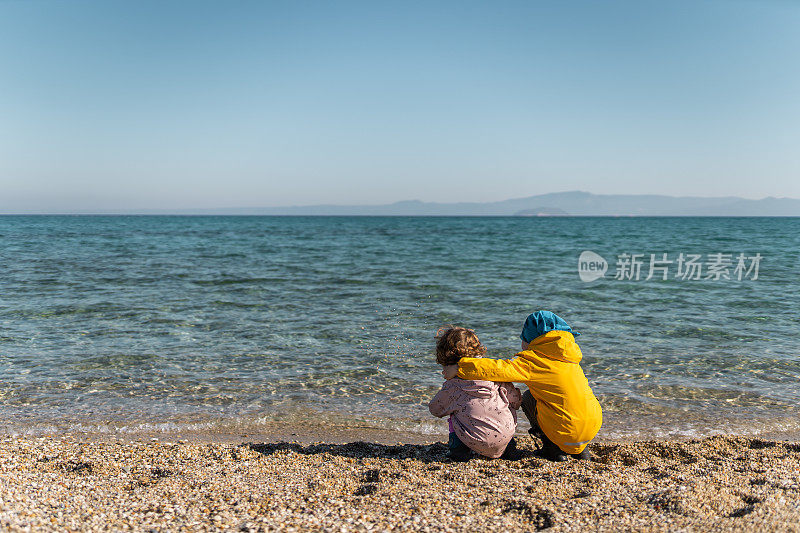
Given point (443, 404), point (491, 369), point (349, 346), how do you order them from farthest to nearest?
1. point (349, 346)
2. point (443, 404)
3. point (491, 369)

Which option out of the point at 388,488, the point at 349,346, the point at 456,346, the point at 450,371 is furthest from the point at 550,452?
the point at 349,346

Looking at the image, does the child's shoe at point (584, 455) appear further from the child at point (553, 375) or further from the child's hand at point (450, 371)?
the child's hand at point (450, 371)

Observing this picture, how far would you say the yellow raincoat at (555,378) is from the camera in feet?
13.4

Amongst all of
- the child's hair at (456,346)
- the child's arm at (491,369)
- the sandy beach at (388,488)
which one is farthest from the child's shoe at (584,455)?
the child's hair at (456,346)

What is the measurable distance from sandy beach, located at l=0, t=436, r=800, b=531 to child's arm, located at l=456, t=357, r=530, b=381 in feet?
2.45

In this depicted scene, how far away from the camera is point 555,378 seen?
13.6ft

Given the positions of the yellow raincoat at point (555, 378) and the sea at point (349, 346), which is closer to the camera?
the yellow raincoat at point (555, 378)

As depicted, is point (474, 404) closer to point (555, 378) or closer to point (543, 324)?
point (555, 378)

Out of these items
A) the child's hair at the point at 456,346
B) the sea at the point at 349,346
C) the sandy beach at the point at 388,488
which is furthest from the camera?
the sea at the point at 349,346

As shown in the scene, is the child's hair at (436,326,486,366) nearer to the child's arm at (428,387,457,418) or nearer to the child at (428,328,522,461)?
the child at (428,328,522,461)

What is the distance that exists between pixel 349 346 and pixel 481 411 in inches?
181

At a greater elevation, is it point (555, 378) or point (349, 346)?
point (555, 378)

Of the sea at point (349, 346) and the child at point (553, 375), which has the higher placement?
the child at point (553, 375)

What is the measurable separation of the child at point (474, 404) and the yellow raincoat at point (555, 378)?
128 mm
